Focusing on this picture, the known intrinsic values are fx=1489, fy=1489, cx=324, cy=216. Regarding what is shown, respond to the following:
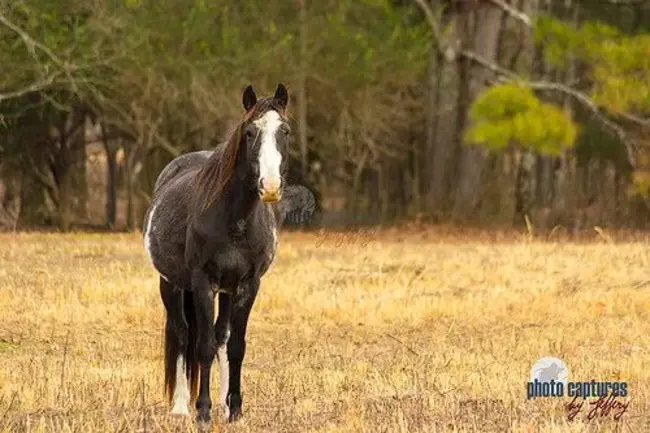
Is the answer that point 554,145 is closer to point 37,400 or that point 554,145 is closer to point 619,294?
point 619,294

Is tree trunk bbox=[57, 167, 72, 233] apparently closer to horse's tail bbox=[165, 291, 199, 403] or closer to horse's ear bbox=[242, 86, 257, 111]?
horse's tail bbox=[165, 291, 199, 403]

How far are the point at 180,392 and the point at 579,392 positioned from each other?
116 inches

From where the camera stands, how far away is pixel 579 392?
1106 centimetres

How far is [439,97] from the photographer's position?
35.7 metres

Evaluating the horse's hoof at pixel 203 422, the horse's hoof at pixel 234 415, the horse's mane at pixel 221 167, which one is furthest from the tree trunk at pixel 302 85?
the horse's hoof at pixel 203 422

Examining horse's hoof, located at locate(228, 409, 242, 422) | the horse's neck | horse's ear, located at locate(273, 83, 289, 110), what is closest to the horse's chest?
the horse's neck

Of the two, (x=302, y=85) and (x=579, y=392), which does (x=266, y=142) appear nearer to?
(x=579, y=392)

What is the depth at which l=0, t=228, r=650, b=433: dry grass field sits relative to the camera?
1012 cm

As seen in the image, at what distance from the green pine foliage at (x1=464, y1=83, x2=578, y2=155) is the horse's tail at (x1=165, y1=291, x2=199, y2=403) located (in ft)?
61.0

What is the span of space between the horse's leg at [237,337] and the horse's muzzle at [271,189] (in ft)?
3.55

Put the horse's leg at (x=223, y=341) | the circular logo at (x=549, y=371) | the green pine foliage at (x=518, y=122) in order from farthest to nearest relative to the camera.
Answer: the green pine foliage at (x=518, y=122), the circular logo at (x=549, y=371), the horse's leg at (x=223, y=341)

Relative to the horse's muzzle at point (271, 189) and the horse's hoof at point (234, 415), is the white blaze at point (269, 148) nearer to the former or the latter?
the horse's muzzle at point (271, 189)

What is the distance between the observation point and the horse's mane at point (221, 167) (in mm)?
9562

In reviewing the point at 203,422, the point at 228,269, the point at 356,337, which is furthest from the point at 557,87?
the point at 203,422
